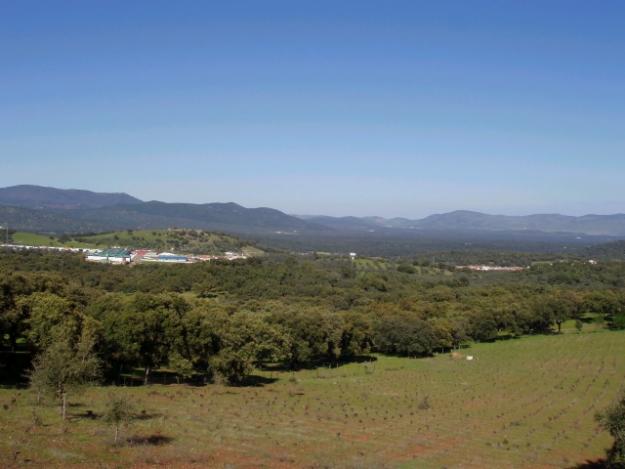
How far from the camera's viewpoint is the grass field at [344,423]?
80.7ft

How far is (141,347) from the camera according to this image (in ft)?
151

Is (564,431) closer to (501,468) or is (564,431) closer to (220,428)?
(501,468)

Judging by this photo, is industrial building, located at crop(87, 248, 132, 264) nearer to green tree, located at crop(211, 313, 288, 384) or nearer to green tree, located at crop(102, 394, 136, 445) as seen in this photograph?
green tree, located at crop(211, 313, 288, 384)

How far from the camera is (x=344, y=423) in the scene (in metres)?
34.5

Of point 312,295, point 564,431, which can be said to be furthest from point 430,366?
point 312,295

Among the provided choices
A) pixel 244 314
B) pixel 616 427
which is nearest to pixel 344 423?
pixel 616 427

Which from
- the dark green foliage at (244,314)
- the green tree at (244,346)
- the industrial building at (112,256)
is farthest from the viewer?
the industrial building at (112,256)

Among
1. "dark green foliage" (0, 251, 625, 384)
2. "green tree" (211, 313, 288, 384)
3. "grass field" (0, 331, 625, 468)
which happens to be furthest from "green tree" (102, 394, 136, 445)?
"green tree" (211, 313, 288, 384)

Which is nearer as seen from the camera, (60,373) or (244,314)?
(60,373)

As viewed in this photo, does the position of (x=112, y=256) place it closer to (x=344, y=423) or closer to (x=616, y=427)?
(x=344, y=423)

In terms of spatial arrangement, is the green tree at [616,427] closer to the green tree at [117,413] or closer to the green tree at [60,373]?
the green tree at [117,413]

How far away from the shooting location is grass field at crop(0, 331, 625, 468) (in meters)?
24.6

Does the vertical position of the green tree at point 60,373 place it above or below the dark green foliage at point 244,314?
above

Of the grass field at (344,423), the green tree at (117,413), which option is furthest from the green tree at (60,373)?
the green tree at (117,413)
